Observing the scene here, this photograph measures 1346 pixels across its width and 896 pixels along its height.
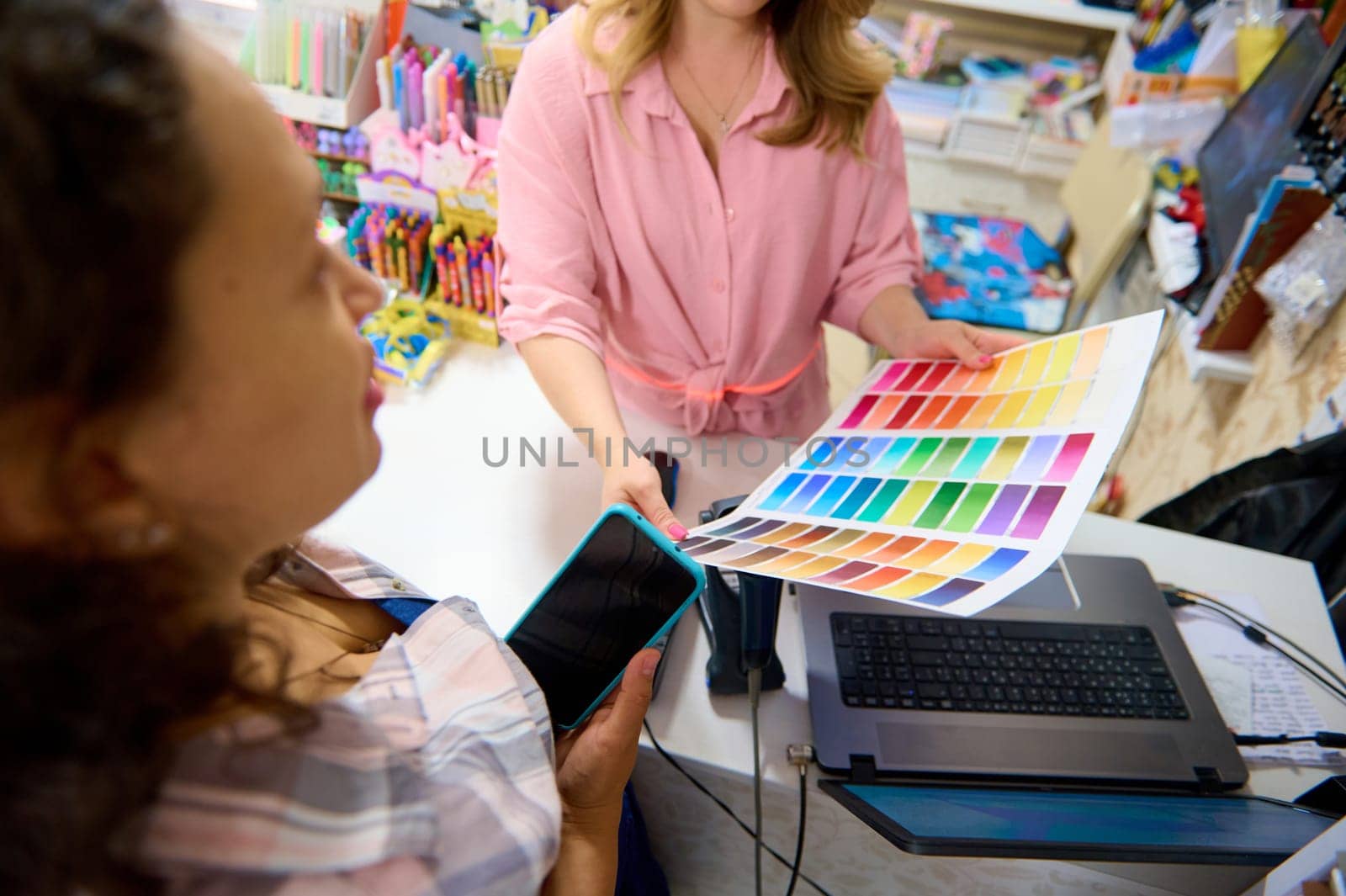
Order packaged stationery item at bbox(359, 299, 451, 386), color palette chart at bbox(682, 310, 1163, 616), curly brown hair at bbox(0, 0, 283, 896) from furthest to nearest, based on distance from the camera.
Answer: packaged stationery item at bbox(359, 299, 451, 386), color palette chart at bbox(682, 310, 1163, 616), curly brown hair at bbox(0, 0, 283, 896)

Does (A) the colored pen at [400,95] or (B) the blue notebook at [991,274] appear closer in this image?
(A) the colored pen at [400,95]

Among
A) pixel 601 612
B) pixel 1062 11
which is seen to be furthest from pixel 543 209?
pixel 1062 11

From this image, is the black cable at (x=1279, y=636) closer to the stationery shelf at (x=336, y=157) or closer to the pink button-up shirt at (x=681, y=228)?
the pink button-up shirt at (x=681, y=228)

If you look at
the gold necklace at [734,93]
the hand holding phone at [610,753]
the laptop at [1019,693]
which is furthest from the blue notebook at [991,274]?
the hand holding phone at [610,753]

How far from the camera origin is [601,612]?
691mm

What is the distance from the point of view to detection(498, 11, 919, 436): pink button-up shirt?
914 mm

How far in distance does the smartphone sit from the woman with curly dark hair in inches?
8.8

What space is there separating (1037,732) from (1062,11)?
2300mm

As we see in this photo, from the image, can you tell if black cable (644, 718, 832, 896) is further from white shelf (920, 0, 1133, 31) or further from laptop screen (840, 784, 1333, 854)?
white shelf (920, 0, 1133, 31)

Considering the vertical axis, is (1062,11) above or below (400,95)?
above

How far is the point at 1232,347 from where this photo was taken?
1515 millimetres

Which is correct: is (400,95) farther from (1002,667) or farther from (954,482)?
(1002,667)

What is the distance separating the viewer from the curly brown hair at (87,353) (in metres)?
0.26

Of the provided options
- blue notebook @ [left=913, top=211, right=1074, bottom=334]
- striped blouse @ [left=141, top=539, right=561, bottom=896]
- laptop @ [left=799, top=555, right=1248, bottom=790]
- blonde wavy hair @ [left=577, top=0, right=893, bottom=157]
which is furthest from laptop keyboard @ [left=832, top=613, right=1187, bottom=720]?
blue notebook @ [left=913, top=211, right=1074, bottom=334]
